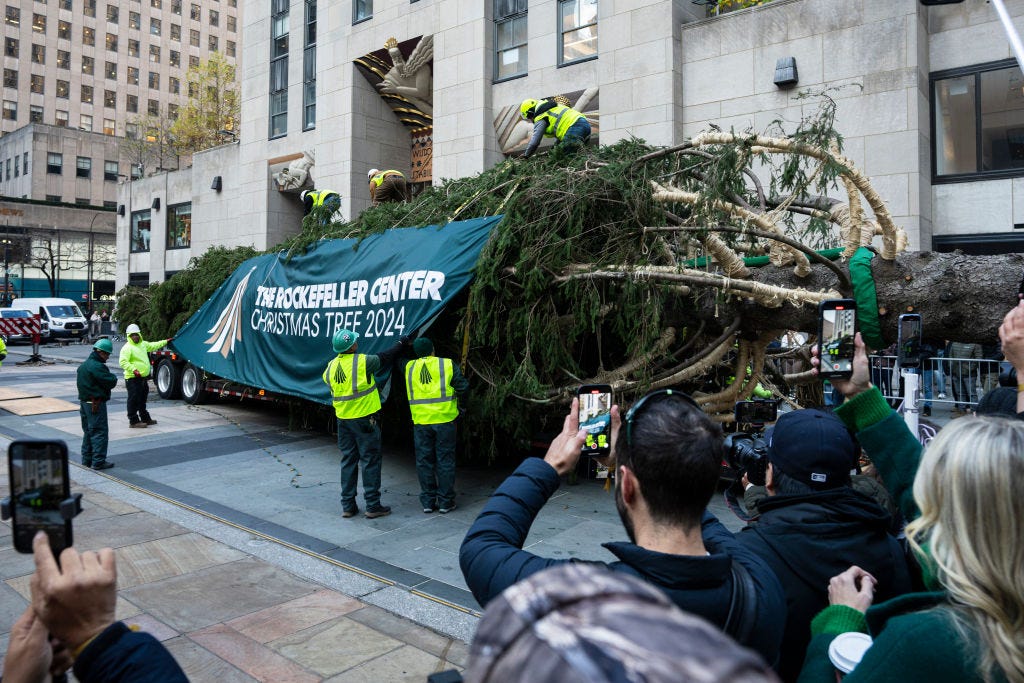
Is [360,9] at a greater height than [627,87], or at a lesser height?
greater

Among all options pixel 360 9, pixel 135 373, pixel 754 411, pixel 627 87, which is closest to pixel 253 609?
pixel 754 411

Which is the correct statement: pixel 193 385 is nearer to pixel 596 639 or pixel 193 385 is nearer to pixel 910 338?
pixel 910 338

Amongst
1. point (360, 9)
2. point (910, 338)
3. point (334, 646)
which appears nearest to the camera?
point (910, 338)

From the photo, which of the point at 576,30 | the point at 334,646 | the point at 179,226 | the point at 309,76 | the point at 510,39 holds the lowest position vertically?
the point at 334,646

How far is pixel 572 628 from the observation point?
80 centimetres

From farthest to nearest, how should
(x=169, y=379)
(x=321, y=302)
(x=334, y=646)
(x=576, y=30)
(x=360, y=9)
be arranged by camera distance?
1. (x=360, y=9)
2. (x=576, y=30)
3. (x=169, y=379)
4. (x=321, y=302)
5. (x=334, y=646)

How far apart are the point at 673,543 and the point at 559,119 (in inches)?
323

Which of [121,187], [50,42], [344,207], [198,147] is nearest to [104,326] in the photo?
[121,187]

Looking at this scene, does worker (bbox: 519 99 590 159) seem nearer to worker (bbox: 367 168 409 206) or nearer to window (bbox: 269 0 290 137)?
worker (bbox: 367 168 409 206)

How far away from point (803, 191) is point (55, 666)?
5976 mm

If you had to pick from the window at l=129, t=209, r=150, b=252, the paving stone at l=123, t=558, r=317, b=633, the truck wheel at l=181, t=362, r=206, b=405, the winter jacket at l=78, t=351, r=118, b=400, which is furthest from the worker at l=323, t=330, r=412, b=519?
the window at l=129, t=209, r=150, b=252

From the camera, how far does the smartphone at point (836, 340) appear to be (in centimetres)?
250

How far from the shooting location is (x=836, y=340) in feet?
8.32

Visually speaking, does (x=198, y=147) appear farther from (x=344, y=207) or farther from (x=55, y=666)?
(x=55, y=666)
